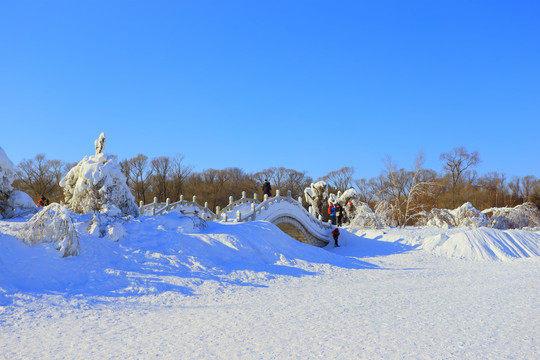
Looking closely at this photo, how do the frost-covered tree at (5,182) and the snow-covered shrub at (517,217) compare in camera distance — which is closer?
the frost-covered tree at (5,182)

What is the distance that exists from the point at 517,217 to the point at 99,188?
26.9 meters

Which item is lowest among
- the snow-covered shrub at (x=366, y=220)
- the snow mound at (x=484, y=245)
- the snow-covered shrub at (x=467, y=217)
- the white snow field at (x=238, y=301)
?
the white snow field at (x=238, y=301)

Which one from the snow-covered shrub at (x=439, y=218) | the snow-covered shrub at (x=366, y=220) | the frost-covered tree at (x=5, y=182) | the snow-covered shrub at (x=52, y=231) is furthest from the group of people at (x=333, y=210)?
the snow-covered shrub at (x=52, y=231)

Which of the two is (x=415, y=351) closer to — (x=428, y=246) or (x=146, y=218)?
(x=146, y=218)

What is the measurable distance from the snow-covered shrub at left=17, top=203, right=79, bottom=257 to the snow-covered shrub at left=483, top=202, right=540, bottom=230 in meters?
28.1

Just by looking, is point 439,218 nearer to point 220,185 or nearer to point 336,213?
point 336,213

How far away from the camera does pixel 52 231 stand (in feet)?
30.9

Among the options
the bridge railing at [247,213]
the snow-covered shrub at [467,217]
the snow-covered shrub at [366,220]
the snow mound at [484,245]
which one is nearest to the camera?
the snow mound at [484,245]

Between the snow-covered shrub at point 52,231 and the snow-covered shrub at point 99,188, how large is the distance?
3115 mm

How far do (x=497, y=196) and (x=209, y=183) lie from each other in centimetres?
3167

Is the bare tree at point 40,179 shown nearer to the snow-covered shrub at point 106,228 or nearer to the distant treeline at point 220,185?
the distant treeline at point 220,185

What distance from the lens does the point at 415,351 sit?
5.44 m

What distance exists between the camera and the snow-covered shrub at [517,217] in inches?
1115

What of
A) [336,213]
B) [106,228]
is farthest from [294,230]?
[106,228]
